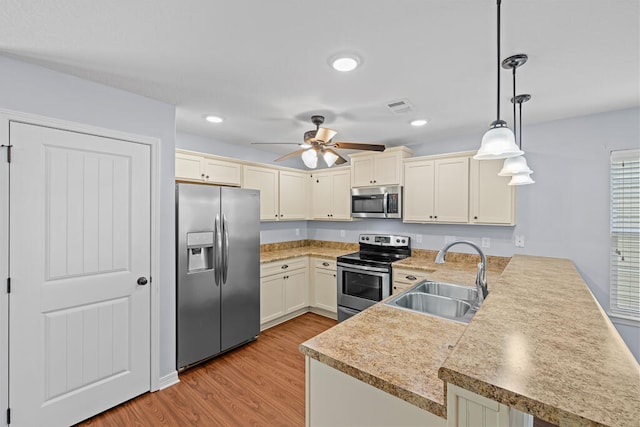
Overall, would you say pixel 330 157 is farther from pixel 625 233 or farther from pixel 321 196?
pixel 625 233

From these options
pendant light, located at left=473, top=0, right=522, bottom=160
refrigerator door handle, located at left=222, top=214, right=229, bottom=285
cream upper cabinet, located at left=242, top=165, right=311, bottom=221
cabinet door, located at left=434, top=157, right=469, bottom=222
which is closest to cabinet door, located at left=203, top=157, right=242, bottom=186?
cream upper cabinet, located at left=242, top=165, right=311, bottom=221

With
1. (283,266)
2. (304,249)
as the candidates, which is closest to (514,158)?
(283,266)

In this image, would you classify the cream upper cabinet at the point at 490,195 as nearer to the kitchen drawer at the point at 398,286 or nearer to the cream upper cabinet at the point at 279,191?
the kitchen drawer at the point at 398,286

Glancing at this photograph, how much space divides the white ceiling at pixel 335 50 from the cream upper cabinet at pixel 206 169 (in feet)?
2.40

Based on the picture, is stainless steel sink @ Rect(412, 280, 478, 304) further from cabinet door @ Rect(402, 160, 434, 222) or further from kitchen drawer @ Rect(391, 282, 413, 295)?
cabinet door @ Rect(402, 160, 434, 222)

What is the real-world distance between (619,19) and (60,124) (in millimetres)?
3288

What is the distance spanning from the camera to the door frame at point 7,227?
1.78 meters

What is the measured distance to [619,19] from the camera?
4.56ft

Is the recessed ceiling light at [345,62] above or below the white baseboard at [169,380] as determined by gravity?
above

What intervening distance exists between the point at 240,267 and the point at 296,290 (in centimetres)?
115

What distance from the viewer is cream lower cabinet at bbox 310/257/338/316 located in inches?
159

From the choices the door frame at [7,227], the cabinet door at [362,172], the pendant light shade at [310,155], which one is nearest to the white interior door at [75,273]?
the door frame at [7,227]

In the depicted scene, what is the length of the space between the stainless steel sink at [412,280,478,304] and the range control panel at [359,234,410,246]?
1.55 metres

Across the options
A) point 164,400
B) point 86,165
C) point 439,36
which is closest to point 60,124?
point 86,165
